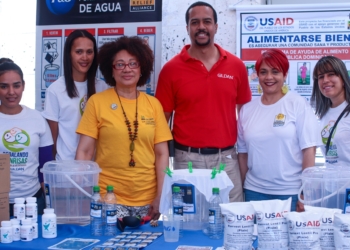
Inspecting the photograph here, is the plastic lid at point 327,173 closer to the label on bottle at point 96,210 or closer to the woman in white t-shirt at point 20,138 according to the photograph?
the label on bottle at point 96,210

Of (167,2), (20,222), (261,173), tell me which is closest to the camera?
(20,222)

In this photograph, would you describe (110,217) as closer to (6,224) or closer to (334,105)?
(6,224)

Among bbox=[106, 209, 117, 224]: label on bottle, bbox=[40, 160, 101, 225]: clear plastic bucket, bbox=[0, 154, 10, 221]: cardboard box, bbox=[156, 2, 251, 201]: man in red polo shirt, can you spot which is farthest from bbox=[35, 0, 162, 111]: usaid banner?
bbox=[106, 209, 117, 224]: label on bottle

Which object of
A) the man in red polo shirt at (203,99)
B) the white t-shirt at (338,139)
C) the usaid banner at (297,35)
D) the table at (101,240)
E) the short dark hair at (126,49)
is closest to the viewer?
the table at (101,240)

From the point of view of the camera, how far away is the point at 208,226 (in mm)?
2180

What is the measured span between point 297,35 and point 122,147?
67.8 inches

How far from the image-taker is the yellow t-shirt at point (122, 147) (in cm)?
259

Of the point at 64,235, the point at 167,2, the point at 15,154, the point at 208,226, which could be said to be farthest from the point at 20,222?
the point at 167,2

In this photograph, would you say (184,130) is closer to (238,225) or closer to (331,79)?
(331,79)

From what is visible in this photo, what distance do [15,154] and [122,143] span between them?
0.63 m

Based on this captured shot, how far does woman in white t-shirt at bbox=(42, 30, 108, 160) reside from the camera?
9.38 ft

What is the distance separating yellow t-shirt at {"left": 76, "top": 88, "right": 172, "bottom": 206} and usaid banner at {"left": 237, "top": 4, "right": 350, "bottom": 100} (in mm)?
1238

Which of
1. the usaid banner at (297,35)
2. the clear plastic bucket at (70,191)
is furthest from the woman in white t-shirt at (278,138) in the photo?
the clear plastic bucket at (70,191)

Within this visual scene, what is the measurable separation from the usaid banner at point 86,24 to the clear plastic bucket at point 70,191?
42.1 inches
